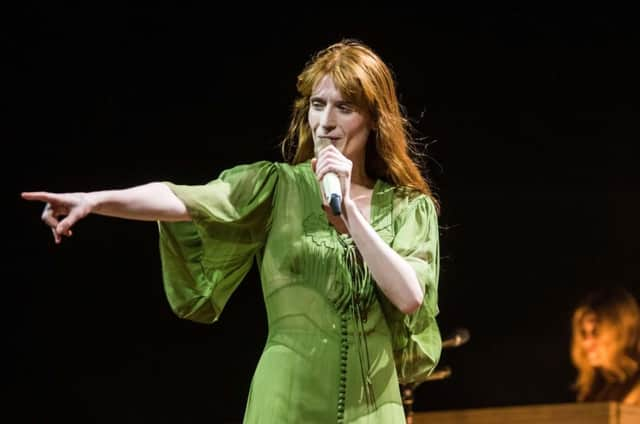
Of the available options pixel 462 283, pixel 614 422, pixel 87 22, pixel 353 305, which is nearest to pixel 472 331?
pixel 462 283

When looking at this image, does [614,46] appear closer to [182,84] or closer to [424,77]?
[424,77]

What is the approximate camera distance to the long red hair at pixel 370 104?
181cm

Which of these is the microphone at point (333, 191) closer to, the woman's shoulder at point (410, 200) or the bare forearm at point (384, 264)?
the bare forearm at point (384, 264)

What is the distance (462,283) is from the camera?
3824 mm

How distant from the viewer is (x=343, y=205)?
1655 mm

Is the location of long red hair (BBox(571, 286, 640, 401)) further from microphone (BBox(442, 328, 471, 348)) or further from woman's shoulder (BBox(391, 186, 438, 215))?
woman's shoulder (BBox(391, 186, 438, 215))

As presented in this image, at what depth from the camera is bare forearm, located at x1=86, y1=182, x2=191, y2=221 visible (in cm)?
157

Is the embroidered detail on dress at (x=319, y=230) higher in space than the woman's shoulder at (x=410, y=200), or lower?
lower

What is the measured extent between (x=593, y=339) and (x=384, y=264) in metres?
2.68

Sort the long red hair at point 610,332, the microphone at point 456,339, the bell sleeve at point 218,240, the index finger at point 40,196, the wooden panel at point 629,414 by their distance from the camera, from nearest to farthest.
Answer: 1. the index finger at point 40,196
2. the bell sleeve at point 218,240
3. the microphone at point 456,339
4. the wooden panel at point 629,414
5. the long red hair at point 610,332

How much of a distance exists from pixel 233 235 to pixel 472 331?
2187mm

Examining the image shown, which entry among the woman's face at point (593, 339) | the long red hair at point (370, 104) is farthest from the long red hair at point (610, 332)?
the long red hair at point (370, 104)

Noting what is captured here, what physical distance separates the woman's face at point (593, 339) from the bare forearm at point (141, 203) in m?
2.72

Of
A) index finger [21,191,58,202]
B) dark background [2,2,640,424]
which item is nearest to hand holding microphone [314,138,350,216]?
index finger [21,191,58,202]
